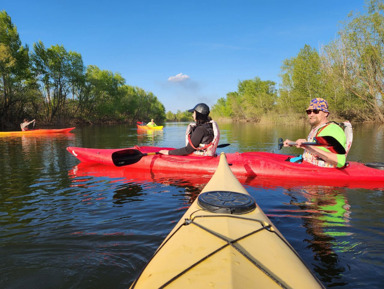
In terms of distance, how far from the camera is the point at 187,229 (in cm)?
211

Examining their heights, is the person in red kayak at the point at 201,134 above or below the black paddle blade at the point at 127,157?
above

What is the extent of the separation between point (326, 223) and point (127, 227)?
2.98 meters

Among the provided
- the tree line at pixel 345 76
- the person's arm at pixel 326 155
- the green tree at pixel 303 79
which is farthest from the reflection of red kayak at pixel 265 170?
the green tree at pixel 303 79

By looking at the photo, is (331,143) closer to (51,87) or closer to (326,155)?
(326,155)

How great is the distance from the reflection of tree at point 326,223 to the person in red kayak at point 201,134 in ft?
7.55

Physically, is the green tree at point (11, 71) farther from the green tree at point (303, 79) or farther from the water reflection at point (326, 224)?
the green tree at point (303, 79)

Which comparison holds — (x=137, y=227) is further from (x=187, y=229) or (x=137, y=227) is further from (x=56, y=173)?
(x=56, y=173)

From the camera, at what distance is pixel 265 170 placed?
19.2 feet

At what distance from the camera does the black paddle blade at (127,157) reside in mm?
6792

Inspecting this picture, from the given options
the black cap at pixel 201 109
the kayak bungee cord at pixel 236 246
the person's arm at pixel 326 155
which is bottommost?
the kayak bungee cord at pixel 236 246

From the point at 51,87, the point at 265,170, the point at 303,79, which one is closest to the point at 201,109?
the point at 265,170

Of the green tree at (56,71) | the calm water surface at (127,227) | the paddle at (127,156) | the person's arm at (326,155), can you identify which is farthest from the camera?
the green tree at (56,71)

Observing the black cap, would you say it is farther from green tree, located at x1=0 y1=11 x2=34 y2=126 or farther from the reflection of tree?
green tree, located at x1=0 y1=11 x2=34 y2=126

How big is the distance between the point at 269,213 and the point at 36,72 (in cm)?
3896
